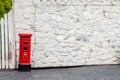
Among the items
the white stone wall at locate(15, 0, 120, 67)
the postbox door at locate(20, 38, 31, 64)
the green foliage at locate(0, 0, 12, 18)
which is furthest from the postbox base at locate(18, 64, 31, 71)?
the green foliage at locate(0, 0, 12, 18)

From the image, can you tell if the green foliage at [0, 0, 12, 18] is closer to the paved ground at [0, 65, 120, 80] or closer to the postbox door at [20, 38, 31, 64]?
the postbox door at [20, 38, 31, 64]

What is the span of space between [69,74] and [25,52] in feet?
4.05

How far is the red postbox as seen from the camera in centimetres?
980

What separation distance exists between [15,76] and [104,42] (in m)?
2.67

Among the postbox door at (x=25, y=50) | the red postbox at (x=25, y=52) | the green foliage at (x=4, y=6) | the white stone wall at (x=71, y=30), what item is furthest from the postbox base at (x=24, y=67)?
the green foliage at (x=4, y=6)

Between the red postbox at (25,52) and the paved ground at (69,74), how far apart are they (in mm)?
191

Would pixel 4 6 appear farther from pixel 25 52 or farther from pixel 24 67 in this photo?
pixel 24 67

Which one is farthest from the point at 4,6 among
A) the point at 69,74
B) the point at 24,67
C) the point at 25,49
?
the point at 69,74

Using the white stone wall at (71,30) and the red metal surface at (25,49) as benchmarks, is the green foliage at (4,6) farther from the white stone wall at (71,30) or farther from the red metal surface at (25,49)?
the white stone wall at (71,30)

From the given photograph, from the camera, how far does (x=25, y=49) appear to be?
9875 mm

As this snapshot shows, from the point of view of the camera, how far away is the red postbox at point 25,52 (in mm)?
9797

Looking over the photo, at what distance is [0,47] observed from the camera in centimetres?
1010

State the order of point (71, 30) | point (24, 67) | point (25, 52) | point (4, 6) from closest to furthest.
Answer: point (4, 6) < point (25, 52) < point (24, 67) < point (71, 30)

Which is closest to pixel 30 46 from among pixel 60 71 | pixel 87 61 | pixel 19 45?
pixel 19 45
